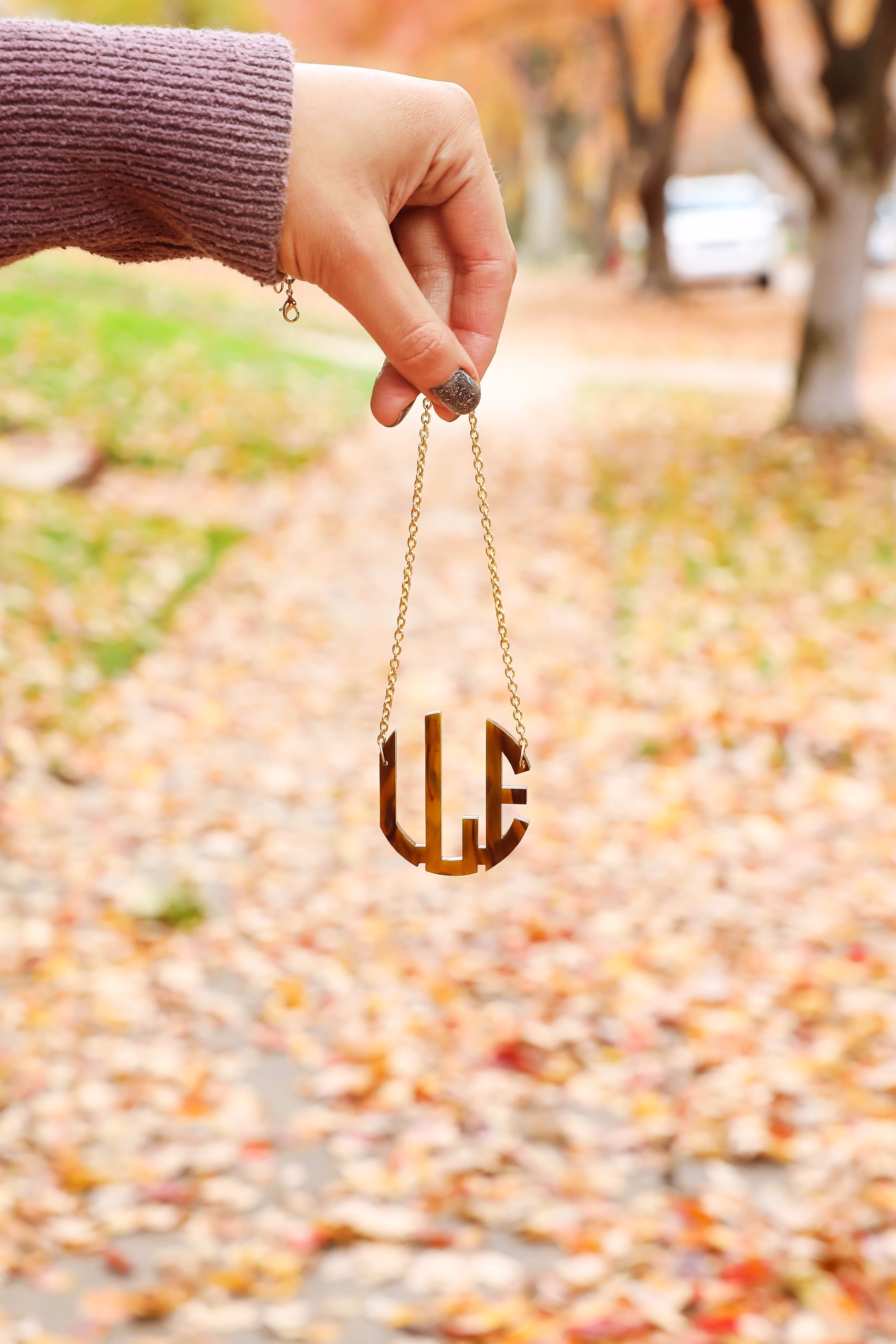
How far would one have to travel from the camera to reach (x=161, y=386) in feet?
39.5

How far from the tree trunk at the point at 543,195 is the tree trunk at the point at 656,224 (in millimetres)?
8697

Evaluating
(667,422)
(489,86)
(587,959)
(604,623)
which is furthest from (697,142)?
(587,959)

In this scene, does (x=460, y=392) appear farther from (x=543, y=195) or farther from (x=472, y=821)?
(x=543, y=195)

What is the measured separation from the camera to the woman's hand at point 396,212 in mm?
1595

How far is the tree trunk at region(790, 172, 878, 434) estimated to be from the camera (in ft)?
35.9

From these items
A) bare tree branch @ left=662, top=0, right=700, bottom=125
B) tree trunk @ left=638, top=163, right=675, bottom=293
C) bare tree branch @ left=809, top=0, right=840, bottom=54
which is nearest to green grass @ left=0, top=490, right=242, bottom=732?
bare tree branch @ left=809, top=0, right=840, bottom=54

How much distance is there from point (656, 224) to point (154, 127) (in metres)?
24.9

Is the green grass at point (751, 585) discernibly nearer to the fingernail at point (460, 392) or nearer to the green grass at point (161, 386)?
the green grass at point (161, 386)

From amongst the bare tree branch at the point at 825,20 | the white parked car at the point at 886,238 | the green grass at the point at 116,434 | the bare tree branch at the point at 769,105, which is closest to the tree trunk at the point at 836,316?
the bare tree branch at the point at 769,105

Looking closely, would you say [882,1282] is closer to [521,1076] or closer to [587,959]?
[521,1076]

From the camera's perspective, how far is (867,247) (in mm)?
11141

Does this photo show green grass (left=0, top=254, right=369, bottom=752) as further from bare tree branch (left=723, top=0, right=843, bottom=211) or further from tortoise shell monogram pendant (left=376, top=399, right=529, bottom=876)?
bare tree branch (left=723, top=0, right=843, bottom=211)

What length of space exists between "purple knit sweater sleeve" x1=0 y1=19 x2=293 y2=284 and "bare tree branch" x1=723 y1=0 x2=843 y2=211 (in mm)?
10251

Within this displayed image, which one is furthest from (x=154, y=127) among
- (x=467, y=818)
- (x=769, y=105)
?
(x=769, y=105)
